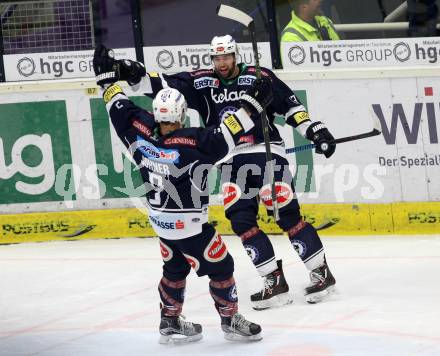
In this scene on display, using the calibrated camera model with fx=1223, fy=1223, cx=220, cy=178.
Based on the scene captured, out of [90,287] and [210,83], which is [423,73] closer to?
[210,83]

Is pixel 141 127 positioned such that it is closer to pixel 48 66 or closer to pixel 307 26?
pixel 307 26

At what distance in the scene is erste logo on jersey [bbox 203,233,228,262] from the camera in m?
6.67

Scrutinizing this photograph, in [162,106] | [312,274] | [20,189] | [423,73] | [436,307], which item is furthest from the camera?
[20,189]

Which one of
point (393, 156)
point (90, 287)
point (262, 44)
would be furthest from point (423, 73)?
point (90, 287)

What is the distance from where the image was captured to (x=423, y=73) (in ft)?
31.6

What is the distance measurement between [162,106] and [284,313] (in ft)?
5.46

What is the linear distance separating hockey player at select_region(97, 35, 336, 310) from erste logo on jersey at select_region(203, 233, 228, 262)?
95cm

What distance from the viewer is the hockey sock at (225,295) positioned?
6723 millimetres

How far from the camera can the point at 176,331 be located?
271 inches

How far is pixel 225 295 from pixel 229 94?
159cm

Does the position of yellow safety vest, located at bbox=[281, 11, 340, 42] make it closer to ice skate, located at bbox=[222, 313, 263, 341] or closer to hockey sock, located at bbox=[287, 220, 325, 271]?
hockey sock, located at bbox=[287, 220, 325, 271]

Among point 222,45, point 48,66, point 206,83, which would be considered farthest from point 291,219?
point 48,66

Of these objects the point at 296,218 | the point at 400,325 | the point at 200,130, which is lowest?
the point at 400,325

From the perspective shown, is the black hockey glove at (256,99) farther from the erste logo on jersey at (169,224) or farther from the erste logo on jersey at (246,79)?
the erste logo on jersey at (246,79)
